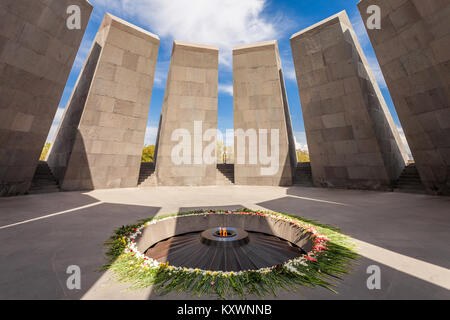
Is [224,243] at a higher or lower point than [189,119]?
lower

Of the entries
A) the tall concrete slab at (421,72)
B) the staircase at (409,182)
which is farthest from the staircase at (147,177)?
the staircase at (409,182)

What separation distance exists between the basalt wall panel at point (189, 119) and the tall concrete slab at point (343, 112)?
7.11 meters

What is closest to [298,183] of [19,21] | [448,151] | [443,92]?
[448,151]

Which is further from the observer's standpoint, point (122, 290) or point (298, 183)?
point (298, 183)

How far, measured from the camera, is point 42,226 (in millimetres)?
5730

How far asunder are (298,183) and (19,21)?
17735 mm

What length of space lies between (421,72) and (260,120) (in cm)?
999

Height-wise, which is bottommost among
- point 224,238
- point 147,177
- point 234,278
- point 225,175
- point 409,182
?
point 234,278

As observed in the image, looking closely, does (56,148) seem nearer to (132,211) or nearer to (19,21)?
(19,21)

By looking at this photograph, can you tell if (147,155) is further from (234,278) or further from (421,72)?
(234,278)

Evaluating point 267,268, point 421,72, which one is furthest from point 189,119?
point 267,268

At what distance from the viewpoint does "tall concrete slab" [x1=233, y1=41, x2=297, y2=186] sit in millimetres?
17266

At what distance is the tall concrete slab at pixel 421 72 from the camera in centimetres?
809

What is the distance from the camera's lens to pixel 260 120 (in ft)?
57.5
